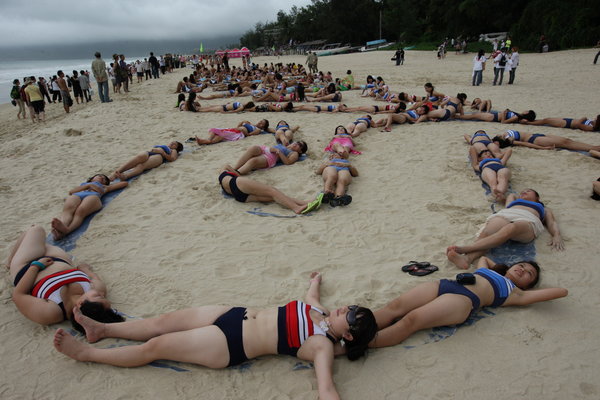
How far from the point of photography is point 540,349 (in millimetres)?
2672

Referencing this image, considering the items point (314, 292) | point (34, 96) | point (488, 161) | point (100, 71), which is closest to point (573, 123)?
point (488, 161)

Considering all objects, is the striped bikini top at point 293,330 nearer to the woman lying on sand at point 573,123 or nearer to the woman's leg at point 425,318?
the woman's leg at point 425,318

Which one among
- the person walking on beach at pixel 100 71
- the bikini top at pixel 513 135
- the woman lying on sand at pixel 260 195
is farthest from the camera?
the person walking on beach at pixel 100 71

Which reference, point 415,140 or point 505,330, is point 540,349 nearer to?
point 505,330

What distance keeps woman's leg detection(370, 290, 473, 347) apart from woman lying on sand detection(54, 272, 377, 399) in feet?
0.84

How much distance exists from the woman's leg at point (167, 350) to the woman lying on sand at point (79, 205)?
→ 7.44ft

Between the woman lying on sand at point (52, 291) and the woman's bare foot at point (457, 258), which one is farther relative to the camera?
the woman's bare foot at point (457, 258)

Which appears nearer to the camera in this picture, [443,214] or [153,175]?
[443,214]

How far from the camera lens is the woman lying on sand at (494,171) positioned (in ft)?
16.4

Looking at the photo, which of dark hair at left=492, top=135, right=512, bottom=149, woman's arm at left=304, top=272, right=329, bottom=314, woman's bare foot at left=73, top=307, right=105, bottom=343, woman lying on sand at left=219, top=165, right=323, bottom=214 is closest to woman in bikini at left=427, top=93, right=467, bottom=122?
dark hair at left=492, top=135, right=512, bottom=149

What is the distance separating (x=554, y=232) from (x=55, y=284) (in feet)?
17.6

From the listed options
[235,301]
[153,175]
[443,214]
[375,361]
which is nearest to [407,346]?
[375,361]

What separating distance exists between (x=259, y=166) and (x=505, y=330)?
4.73 m

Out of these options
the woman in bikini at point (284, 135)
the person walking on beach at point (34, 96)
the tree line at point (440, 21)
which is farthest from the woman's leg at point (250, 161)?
the tree line at point (440, 21)
